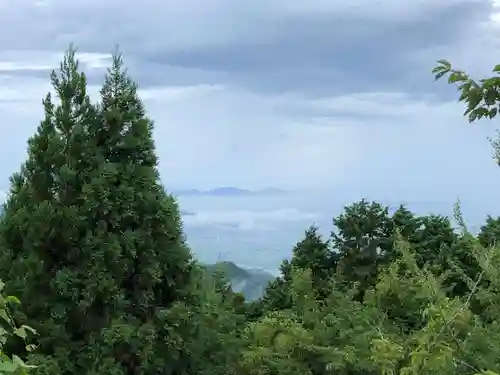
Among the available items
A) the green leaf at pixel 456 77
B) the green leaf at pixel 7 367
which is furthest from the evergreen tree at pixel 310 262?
the green leaf at pixel 7 367

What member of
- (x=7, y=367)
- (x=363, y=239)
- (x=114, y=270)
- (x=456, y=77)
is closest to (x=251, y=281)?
(x=363, y=239)

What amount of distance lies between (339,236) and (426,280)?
327cm

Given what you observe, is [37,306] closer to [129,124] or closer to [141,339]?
[141,339]

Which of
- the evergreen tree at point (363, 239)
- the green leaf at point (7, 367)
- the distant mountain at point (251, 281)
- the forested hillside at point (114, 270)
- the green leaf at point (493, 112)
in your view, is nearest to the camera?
the green leaf at point (7, 367)

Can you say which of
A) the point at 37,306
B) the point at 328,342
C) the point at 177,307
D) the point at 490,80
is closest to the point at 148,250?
the point at 177,307

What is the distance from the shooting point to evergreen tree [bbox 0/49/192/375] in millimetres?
4285

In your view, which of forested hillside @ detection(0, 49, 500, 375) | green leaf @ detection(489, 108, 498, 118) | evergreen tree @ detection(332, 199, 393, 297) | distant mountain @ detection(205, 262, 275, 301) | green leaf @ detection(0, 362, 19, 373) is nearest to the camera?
green leaf @ detection(0, 362, 19, 373)

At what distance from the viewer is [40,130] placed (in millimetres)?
4676

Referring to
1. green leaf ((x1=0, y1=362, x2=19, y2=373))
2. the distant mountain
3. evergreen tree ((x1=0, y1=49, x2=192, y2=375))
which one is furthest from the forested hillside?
the distant mountain

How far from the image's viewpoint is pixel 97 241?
4.35 metres

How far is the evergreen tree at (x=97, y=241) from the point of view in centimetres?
429

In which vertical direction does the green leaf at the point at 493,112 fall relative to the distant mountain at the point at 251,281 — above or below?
above

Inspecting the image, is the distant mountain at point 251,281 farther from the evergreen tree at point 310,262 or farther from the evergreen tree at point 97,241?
the evergreen tree at point 97,241

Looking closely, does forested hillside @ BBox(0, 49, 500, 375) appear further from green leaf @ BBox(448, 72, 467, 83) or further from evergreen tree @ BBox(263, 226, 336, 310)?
evergreen tree @ BBox(263, 226, 336, 310)
